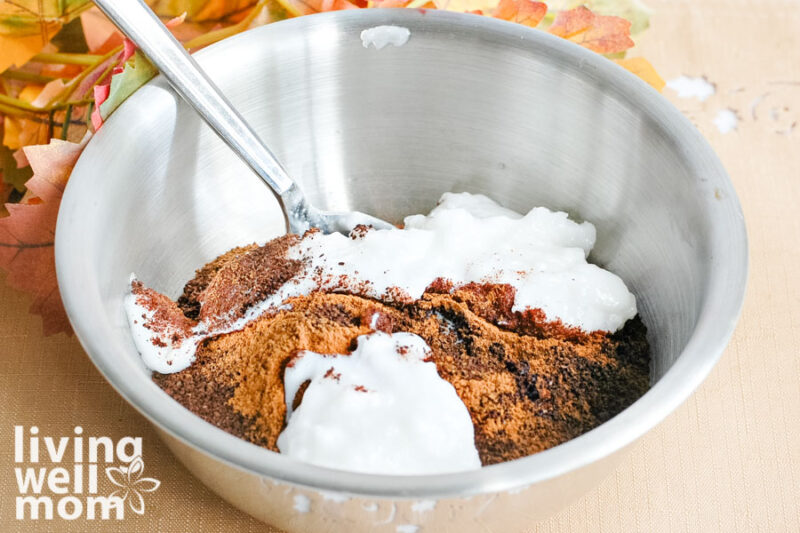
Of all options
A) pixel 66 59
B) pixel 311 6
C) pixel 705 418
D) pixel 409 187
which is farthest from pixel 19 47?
pixel 705 418

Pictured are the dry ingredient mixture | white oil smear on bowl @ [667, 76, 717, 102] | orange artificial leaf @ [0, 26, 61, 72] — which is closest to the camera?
the dry ingredient mixture

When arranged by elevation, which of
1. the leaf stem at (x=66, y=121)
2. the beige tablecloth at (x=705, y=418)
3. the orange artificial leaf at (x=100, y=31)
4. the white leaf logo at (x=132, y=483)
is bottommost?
the white leaf logo at (x=132, y=483)

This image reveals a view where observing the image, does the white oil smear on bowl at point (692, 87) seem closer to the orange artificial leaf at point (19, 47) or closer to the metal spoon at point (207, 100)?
the metal spoon at point (207, 100)

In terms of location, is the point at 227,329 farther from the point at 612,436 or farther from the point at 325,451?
the point at 612,436

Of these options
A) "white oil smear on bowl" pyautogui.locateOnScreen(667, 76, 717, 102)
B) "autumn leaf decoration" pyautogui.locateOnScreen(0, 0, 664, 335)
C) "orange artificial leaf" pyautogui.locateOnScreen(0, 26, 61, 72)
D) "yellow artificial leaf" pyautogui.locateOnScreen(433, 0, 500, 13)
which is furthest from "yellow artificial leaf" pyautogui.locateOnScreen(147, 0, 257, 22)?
"white oil smear on bowl" pyautogui.locateOnScreen(667, 76, 717, 102)

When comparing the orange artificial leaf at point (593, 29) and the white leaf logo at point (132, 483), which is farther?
the orange artificial leaf at point (593, 29)

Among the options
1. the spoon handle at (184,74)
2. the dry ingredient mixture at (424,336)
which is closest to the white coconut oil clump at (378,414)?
the dry ingredient mixture at (424,336)

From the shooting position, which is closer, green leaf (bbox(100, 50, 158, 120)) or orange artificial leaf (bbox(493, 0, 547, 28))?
green leaf (bbox(100, 50, 158, 120))

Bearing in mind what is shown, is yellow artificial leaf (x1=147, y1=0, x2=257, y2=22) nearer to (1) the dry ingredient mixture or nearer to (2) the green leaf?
(2) the green leaf
